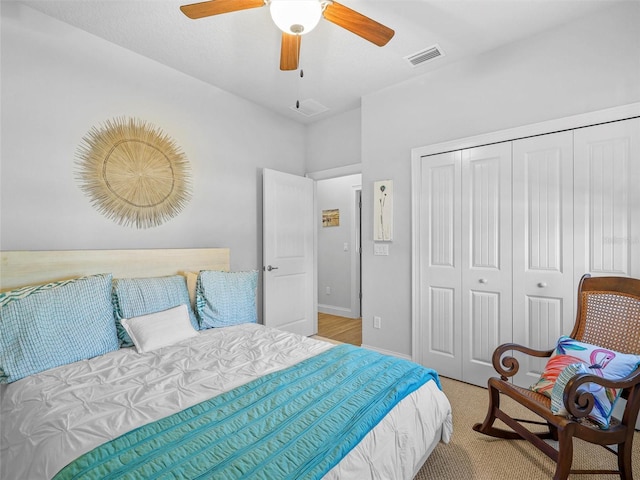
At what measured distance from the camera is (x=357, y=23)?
1.71m

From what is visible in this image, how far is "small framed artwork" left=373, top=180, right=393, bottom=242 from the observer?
10.7 feet

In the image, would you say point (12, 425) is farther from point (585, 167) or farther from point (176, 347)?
point (585, 167)

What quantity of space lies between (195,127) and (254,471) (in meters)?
2.98

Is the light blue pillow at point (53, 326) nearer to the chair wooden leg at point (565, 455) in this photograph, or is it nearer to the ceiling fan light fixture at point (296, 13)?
the ceiling fan light fixture at point (296, 13)

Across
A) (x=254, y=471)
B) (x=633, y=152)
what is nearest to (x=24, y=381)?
(x=254, y=471)

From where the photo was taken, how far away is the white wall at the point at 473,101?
2193 millimetres

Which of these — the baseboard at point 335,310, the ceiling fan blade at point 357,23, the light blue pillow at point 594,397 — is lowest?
the baseboard at point 335,310

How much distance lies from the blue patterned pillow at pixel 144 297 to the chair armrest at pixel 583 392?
2.34 m

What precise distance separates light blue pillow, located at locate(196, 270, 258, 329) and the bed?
0.17m

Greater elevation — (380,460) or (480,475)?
(380,460)

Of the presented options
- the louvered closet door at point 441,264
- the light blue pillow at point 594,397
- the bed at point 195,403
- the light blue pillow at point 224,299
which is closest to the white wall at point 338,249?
the louvered closet door at point 441,264

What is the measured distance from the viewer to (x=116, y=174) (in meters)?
2.55

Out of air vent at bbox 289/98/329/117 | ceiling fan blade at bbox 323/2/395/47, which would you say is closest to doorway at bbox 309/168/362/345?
air vent at bbox 289/98/329/117

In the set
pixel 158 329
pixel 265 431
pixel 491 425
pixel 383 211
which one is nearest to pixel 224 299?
pixel 158 329
